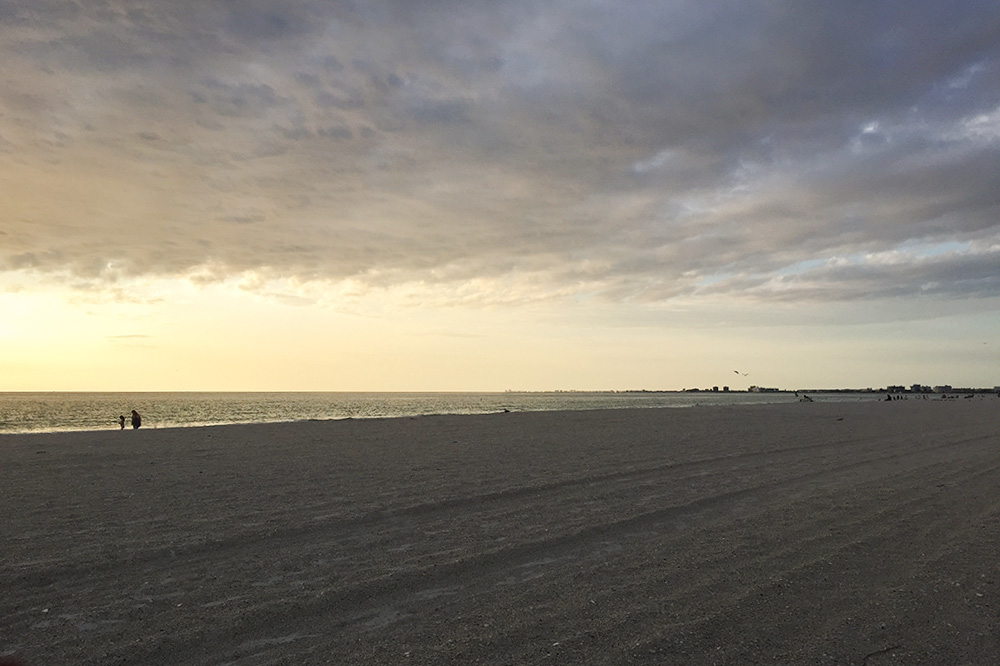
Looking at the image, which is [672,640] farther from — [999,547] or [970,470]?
[970,470]

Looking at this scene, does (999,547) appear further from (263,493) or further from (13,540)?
(13,540)

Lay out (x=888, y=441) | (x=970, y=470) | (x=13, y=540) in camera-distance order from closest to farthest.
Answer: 1. (x=13, y=540)
2. (x=970, y=470)
3. (x=888, y=441)

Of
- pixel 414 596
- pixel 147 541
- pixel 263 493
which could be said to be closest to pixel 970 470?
pixel 414 596

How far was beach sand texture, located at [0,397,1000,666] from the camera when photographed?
5191 millimetres

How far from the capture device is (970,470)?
15.6 m

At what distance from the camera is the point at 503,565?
7.46 metres

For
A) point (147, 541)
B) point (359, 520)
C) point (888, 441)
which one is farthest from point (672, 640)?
point (888, 441)

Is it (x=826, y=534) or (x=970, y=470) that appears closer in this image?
(x=826, y=534)

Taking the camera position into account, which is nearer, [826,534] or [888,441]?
[826,534]

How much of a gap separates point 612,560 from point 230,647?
4647 millimetres

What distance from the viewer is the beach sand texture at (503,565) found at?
17.0 feet

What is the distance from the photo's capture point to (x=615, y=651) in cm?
498

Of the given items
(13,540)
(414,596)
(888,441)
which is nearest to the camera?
(414,596)

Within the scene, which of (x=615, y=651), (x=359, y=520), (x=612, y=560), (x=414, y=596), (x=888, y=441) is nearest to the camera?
(x=615, y=651)
